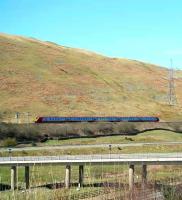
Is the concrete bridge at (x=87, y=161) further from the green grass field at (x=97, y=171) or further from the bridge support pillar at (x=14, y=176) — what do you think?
the green grass field at (x=97, y=171)

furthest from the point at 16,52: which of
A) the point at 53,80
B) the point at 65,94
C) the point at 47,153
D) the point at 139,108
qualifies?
the point at 47,153

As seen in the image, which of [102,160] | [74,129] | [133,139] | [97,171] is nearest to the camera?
[102,160]

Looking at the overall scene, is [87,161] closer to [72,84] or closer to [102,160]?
[102,160]

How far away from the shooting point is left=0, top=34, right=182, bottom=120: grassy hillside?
426 ft

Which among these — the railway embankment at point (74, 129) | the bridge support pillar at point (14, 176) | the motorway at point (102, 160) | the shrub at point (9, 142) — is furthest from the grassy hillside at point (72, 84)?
the motorway at point (102, 160)

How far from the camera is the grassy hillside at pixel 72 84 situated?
426ft

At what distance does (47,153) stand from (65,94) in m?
68.1

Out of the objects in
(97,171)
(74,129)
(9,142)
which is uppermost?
(74,129)

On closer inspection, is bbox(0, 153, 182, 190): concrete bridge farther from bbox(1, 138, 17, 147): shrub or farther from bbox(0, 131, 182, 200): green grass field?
bbox(1, 138, 17, 147): shrub

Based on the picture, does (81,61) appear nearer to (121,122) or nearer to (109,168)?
(121,122)

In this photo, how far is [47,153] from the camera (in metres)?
72.7

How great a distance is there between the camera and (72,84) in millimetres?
149125

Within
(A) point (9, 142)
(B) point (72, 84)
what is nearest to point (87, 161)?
(A) point (9, 142)

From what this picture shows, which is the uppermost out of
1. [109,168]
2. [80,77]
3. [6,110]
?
[80,77]
